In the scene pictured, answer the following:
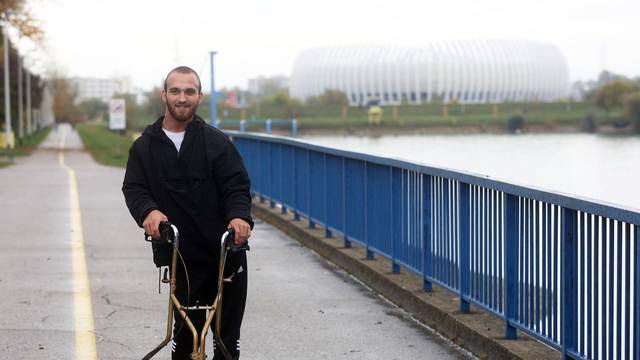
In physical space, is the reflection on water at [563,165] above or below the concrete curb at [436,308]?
below

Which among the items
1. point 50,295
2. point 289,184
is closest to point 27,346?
point 50,295

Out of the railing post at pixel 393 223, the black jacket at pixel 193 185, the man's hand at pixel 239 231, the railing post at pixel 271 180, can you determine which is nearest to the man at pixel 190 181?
the black jacket at pixel 193 185

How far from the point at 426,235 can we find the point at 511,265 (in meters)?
2.08

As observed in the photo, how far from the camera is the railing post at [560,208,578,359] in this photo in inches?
263

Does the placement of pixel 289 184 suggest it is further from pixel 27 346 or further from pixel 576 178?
pixel 576 178

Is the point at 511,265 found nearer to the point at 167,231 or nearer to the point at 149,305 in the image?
the point at 167,231

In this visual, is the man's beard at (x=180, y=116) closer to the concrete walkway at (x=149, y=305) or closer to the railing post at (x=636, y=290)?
the railing post at (x=636, y=290)

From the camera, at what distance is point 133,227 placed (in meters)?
17.1

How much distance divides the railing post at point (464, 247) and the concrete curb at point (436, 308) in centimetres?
10

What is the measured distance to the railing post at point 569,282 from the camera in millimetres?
6668

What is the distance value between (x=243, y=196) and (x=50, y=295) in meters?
5.17

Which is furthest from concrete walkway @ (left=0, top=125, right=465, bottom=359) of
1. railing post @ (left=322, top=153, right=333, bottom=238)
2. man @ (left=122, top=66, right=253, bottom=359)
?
man @ (left=122, top=66, right=253, bottom=359)

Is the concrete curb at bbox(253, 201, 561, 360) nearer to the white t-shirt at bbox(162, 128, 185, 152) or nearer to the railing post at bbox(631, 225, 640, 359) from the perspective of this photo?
the railing post at bbox(631, 225, 640, 359)

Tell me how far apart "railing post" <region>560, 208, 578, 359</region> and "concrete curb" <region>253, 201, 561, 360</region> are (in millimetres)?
416
